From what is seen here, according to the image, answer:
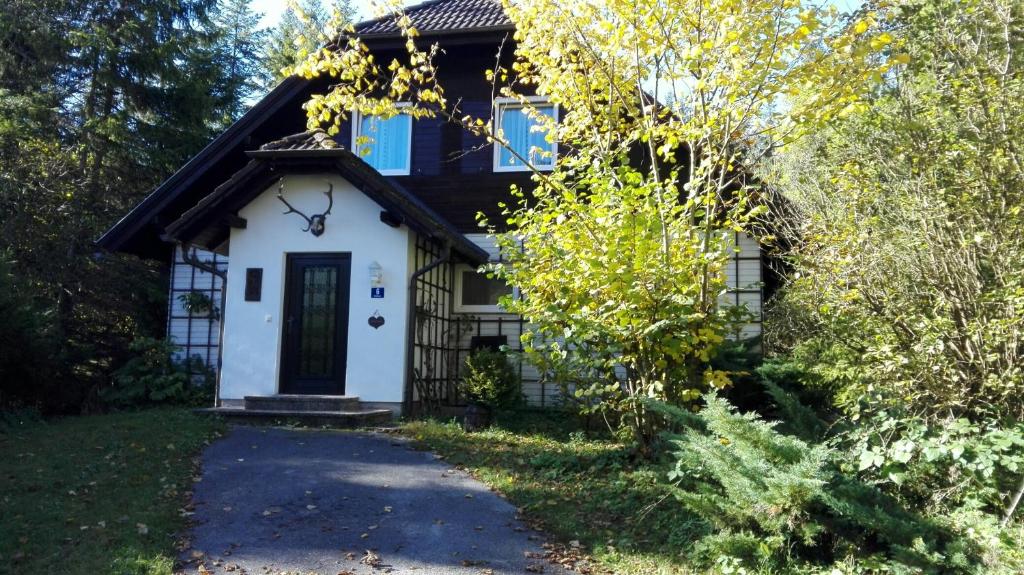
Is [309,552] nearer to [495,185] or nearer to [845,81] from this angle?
[845,81]

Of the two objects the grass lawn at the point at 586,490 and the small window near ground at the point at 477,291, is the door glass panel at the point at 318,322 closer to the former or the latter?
the grass lawn at the point at 586,490

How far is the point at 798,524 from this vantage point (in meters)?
5.03

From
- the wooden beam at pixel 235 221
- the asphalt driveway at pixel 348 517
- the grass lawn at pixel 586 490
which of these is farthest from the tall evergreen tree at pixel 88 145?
the grass lawn at pixel 586 490

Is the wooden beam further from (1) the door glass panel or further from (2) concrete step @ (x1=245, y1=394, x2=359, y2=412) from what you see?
(2) concrete step @ (x1=245, y1=394, x2=359, y2=412)

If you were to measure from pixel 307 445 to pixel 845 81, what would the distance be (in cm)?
631

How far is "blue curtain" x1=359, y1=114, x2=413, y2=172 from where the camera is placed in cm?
1391

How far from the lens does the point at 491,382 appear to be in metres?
10.5

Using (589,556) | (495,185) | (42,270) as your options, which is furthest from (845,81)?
(42,270)

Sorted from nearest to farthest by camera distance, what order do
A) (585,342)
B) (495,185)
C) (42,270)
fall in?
(585,342) < (495,185) < (42,270)

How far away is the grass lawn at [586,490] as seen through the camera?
5926 millimetres

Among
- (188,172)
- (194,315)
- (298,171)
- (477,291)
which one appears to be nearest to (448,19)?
(298,171)

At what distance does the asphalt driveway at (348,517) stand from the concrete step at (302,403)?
1.88 meters

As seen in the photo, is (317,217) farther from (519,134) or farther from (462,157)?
(519,134)

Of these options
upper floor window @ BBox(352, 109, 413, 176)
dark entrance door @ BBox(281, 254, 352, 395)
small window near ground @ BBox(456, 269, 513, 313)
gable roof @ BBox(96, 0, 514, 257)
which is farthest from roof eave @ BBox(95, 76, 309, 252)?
small window near ground @ BBox(456, 269, 513, 313)
